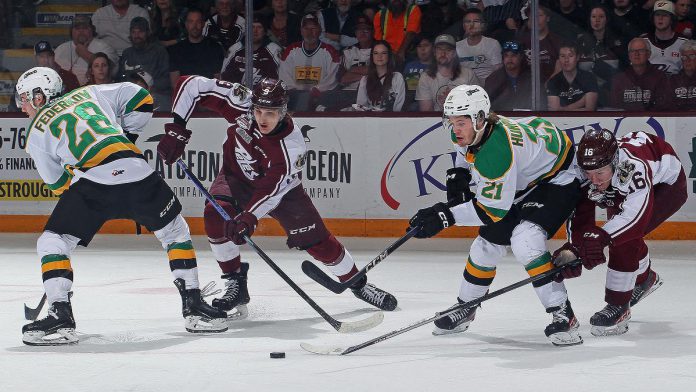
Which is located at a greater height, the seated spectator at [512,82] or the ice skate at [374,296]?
the seated spectator at [512,82]

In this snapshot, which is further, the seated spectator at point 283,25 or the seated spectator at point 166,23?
the seated spectator at point 166,23

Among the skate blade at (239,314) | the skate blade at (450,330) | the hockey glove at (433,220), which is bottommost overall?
the skate blade at (239,314)

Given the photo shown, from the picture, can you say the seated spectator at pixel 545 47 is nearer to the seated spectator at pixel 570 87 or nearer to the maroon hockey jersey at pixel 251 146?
the seated spectator at pixel 570 87

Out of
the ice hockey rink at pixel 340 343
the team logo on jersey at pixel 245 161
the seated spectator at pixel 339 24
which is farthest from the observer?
the seated spectator at pixel 339 24

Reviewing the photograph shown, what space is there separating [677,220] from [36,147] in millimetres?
4536

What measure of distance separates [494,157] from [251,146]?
143 centimetres

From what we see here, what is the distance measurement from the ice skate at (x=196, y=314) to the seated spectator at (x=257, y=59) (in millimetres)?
3458

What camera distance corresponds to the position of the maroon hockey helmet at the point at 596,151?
4.46 metres

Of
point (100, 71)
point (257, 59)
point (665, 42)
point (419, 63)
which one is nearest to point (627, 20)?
point (665, 42)

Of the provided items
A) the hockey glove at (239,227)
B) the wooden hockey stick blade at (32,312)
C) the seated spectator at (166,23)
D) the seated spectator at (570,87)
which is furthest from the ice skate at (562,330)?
the seated spectator at (166,23)

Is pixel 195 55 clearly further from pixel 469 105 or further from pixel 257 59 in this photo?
pixel 469 105

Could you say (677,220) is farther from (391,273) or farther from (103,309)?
(103,309)

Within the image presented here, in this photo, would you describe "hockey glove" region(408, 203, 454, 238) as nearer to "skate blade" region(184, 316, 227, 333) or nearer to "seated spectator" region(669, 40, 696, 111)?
"skate blade" region(184, 316, 227, 333)

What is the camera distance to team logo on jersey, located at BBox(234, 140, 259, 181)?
5467 mm
